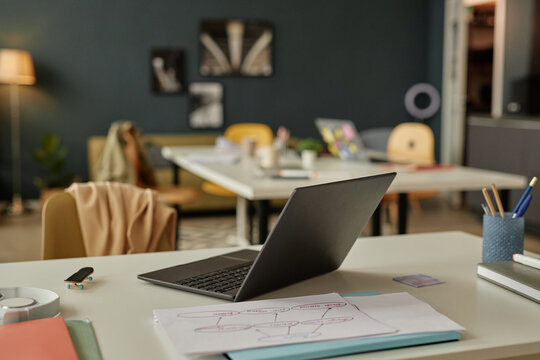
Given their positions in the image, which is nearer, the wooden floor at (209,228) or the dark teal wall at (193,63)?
the wooden floor at (209,228)

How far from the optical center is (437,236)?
176 cm

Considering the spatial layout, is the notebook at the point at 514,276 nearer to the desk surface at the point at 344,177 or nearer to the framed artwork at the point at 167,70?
the desk surface at the point at 344,177

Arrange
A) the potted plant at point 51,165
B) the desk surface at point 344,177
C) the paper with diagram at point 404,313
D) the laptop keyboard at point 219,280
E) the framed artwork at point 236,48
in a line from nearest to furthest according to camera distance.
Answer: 1. the paper with diagram at point 404,313
2. the laptop keyboard at point 219,280
3. the desk surface at point 344,177
4. the potted plant at point 51,165
5. the framed artwork at point 236,48

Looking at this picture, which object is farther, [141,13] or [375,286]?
[141,13]

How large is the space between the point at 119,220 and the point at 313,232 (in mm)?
950

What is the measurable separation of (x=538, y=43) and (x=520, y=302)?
548cm

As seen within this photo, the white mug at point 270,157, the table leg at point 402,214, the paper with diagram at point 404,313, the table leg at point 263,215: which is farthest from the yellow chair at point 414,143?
the paper with diagram at point 404,313

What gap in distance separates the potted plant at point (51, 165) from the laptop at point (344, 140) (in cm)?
346

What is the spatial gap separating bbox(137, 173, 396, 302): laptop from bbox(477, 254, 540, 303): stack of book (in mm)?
256

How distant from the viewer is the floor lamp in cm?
620

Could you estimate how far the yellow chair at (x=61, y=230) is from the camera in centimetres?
193

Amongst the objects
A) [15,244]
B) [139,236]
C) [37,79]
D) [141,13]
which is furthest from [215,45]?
[139,236]

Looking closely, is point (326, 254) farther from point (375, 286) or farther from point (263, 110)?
point (263, 110)

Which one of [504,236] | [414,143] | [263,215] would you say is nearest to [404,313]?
[504,236]
